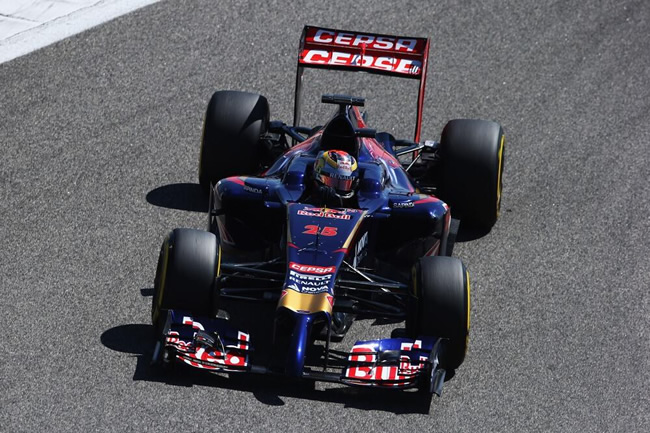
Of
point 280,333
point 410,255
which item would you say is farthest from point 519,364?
point 280,333

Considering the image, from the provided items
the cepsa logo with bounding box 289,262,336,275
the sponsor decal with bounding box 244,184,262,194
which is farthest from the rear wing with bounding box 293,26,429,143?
the cepsa logo with bounding box 289,262,336,275

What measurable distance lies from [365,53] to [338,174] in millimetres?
2274

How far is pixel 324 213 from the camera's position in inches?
392

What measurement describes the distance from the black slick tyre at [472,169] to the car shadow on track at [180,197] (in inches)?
87.4

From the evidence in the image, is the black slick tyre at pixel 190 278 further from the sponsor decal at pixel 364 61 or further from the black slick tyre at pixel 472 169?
the sponsor decal at pixel 364 61

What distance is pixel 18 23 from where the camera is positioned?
15180 mm

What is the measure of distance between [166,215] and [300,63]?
6.04 feet

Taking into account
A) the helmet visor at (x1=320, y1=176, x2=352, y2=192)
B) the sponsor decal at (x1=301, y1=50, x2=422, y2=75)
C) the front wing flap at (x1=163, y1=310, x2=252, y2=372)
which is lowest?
the front wing flap at (x1=163, y1=310, x2=252, y2=372)

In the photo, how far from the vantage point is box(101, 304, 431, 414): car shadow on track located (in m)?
9.09

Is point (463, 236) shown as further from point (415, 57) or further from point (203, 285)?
point (203, 285)

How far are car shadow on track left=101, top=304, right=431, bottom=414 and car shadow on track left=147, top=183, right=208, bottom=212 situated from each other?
294 centimetres

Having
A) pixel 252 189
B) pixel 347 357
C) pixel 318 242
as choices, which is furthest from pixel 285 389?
pixel 252 189

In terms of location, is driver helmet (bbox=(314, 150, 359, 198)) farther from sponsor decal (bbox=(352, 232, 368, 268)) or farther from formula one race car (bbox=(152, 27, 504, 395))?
sponsor decal (bbox=(352, 232, 368, 268))

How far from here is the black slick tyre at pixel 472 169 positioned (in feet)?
38.0
